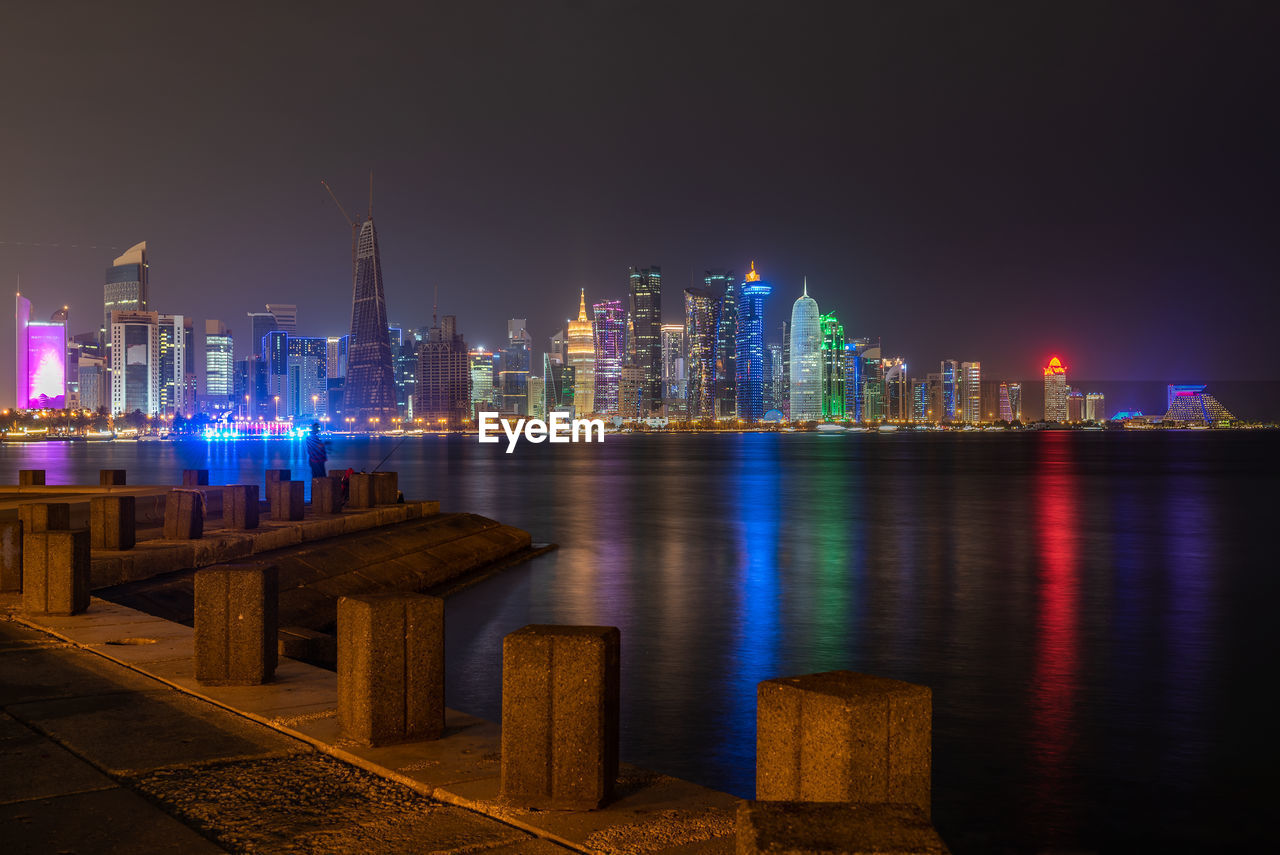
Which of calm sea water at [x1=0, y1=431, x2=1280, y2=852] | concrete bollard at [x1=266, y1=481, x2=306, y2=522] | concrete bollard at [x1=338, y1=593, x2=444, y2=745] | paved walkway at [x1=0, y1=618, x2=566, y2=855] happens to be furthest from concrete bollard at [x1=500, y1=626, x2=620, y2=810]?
concrete bollard at [x1=266, y1=481, x2=306, y2=522]

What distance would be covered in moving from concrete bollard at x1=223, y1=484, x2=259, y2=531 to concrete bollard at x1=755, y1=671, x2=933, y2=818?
738 inches

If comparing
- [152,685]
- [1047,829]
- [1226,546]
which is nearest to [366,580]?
Result: [152,685]

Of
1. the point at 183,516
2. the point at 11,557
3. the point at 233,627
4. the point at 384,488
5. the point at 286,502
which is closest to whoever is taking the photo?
the point at 233,627

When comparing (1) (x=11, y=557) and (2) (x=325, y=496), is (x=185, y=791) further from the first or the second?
(2) (x=325, y=496)

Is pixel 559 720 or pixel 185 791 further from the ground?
pixel 559 720

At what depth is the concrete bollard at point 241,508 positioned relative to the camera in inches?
860

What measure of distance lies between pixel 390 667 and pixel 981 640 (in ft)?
55.0

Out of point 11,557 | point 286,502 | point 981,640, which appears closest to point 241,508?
point 286,502

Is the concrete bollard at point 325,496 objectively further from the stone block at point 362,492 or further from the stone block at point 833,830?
the stone block at point 833,830

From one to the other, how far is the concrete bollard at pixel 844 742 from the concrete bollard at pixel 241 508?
18.7 metres

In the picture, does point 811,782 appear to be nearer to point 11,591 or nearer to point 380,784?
point 380,784

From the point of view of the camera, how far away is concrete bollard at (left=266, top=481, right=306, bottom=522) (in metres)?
24.2

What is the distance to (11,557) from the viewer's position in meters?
14.2

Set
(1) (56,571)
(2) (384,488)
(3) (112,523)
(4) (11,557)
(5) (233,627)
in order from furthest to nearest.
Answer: (2) (384,488) < (3) (112,523) < (4) (11,557) < (1) (56,571) < (5) (233,627)
